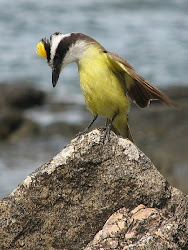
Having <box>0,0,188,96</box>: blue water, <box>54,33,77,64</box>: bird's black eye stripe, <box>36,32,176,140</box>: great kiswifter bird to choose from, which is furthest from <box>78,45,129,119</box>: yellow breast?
<box>0,0,188,96</box>: blue water

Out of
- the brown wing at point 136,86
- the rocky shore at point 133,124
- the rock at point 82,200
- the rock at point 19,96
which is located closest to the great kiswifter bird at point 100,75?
the brown wing at point 136,86

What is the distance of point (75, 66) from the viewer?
2042 cm

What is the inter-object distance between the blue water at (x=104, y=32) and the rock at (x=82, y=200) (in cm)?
1378

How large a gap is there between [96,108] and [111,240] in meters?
1.98

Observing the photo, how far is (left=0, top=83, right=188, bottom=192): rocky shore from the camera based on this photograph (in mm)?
10875

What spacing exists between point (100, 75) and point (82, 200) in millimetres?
1758

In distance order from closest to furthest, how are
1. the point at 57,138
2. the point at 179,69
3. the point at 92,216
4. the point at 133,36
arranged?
the point at 92,216
the point at 57,138
the point at 179,69
the point at 133,36

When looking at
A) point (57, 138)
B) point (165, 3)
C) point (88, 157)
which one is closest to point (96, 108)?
point (88, 157)

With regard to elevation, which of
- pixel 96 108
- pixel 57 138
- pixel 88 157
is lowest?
pixel 88 157

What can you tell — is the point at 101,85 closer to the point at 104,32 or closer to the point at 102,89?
the point at 102,89

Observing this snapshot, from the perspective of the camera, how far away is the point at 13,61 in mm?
20672

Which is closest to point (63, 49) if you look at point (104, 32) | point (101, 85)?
point (101, 85)

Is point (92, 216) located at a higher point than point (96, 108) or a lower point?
lower

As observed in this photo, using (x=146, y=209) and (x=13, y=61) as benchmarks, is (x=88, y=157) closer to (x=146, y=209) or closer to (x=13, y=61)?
(x=146, y=209)
